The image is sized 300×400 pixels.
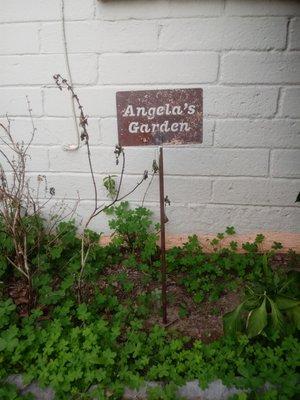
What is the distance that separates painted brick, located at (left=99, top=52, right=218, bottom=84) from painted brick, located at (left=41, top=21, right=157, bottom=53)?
6 cm

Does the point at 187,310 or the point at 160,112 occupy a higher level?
the point at 160,112

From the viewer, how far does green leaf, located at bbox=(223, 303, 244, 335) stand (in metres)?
2.01

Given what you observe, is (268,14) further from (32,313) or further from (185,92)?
(32,313)

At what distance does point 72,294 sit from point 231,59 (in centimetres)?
181

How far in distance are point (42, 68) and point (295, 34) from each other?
162 cm

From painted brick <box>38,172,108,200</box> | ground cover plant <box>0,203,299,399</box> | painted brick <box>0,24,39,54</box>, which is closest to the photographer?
ground cover plant <box>0,203,299,399</box>

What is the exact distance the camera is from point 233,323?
201 centimetres

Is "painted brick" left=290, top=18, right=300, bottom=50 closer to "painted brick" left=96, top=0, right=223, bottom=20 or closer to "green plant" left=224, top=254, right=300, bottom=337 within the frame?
"painted brick" left=96, top=0, right=223, bottom=20

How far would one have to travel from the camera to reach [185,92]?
2.41 m

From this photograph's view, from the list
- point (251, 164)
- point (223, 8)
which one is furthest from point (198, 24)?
point (251, 164)

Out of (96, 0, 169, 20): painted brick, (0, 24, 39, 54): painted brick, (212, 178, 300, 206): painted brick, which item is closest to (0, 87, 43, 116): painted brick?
(0, 24, 39, 54): painted brick

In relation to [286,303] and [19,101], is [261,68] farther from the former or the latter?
[19,101]

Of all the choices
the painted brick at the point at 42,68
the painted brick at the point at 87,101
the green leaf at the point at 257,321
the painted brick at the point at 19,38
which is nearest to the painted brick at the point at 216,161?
the painted brick at the point at 87,101

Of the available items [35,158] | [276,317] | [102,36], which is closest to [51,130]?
[35,158]
